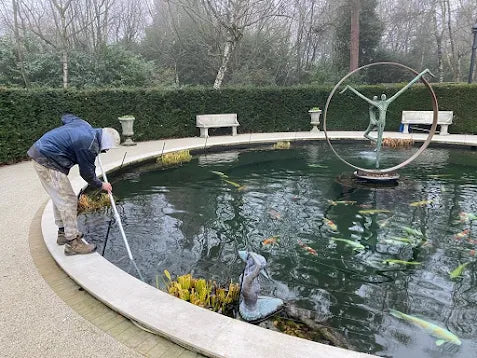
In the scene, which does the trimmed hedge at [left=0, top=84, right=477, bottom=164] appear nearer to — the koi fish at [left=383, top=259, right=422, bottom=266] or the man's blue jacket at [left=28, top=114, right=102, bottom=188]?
the man's blue jacket at [left=28, top=114, right=102, bottom=188]

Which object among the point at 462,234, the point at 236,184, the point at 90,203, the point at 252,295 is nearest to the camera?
the point at 252,295

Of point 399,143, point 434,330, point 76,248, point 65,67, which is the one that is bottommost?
point 434,330

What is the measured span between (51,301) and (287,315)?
79.6 inches

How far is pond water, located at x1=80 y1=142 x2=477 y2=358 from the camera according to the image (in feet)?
11.4

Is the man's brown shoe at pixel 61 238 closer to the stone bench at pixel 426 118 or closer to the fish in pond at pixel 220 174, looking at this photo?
the fish in pond at pixel 220 174

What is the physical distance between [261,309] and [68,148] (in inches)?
93.6

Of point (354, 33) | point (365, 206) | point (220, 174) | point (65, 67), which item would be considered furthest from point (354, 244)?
point (354, 33)

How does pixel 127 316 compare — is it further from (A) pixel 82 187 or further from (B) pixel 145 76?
(B) pixel 145 76

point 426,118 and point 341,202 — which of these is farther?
point 426,118

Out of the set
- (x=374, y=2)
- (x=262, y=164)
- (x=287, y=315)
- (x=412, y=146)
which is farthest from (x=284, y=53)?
(x=287, y=315)

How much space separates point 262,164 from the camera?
32.5ft

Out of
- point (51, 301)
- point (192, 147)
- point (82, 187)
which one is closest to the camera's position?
point (51, 301)

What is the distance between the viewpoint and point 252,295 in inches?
125

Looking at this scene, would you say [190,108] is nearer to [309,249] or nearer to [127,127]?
[127,127]
